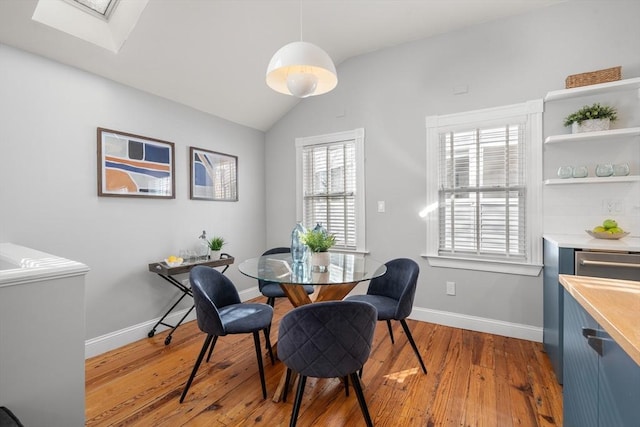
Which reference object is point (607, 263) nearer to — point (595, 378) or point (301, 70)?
point (595, 378)

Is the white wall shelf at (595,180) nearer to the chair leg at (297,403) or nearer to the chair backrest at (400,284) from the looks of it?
the chair backrest at (400,284)

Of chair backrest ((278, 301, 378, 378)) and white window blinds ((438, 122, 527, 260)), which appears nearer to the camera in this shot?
chair backrest ((278, 301, 378, 378))

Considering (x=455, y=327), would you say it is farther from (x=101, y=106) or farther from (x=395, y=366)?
(x=101, y=106)

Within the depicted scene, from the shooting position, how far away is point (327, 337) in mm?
1482

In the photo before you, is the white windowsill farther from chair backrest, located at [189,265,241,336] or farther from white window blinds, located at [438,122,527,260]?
chair backrest, located at [189,265,241,336]

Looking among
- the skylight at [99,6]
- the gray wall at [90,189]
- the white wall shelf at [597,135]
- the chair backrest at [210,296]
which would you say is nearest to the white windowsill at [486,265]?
the white wall shelf at [597,135]

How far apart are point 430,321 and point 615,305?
2.54 metres

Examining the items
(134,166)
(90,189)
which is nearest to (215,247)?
(134,166)

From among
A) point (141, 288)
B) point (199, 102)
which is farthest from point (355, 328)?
point (199, 102)

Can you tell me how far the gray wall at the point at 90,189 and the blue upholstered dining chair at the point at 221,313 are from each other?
3.51 feet

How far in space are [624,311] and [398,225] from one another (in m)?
2.58

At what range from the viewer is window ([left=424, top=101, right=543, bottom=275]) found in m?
2.81

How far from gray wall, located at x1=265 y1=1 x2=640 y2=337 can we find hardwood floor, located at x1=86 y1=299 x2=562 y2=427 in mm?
538

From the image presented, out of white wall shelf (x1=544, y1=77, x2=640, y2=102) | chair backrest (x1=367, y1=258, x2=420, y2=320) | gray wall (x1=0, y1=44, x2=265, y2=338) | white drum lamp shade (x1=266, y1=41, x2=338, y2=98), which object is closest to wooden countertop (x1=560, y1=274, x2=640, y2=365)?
chair backrest (x1=367, y1=258, x2=420, y2=320)
